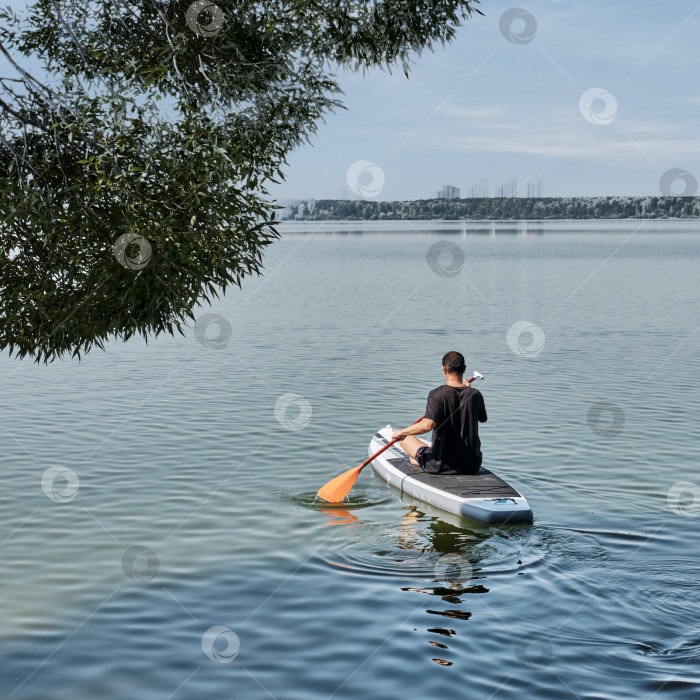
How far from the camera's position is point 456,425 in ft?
42.7

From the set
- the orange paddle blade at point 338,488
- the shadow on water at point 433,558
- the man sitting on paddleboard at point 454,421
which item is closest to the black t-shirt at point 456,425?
the man sitting on paddleboard at point 454,421

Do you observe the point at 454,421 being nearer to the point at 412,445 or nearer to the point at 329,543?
the point at 412,445

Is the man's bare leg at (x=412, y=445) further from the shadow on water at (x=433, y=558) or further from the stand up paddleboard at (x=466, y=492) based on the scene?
the shadow on water at (x=433, y=558)

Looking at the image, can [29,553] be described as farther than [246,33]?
No

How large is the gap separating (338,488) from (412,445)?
1.33 meters

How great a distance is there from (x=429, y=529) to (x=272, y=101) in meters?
6.31

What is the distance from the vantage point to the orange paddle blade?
13781 millimetres

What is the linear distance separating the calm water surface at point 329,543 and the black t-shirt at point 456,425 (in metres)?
0.88

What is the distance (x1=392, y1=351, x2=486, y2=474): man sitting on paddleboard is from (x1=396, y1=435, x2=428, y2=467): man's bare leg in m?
0.71

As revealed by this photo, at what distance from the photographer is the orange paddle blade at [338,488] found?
13.8 meters

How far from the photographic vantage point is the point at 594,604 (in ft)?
31.1

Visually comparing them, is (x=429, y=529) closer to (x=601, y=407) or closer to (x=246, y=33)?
(x=246, y=33)

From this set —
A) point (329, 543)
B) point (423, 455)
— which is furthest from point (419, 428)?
point (329, 543)

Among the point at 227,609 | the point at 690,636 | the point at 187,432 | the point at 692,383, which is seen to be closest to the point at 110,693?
the point at 227,609
